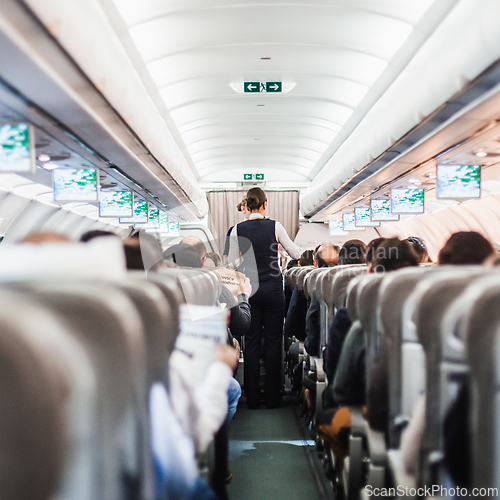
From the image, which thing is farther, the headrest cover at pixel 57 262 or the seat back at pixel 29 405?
the headrest cover at pixel 57 262

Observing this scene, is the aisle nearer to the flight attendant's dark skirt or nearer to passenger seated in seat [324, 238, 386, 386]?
the flight attendant's dark skirt

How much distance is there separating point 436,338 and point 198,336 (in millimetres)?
778

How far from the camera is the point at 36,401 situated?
2.92ft

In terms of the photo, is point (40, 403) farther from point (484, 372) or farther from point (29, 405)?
point (484, 372)

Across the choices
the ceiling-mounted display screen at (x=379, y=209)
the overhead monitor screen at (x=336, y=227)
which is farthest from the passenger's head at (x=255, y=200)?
the overhead monitor screen at (x=336, y=227)

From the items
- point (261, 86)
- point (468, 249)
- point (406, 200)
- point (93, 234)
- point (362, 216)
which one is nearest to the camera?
point (93, 234)

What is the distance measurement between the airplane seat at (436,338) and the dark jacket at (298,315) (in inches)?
139

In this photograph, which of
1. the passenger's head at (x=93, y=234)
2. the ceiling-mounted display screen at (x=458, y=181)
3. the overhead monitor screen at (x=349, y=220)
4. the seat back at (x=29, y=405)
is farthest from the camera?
the overhead monitor screen at (x=349, y=220)

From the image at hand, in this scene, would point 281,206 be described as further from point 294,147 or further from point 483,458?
point 483,458

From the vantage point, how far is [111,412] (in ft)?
A: 3.35

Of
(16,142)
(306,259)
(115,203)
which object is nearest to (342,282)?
(16,142)

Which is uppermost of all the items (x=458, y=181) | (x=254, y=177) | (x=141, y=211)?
(x=254, y=177)

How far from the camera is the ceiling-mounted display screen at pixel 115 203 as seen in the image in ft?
29.8

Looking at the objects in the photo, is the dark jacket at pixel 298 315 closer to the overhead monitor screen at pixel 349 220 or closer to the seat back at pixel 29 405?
the seat back at pixel 29 405
